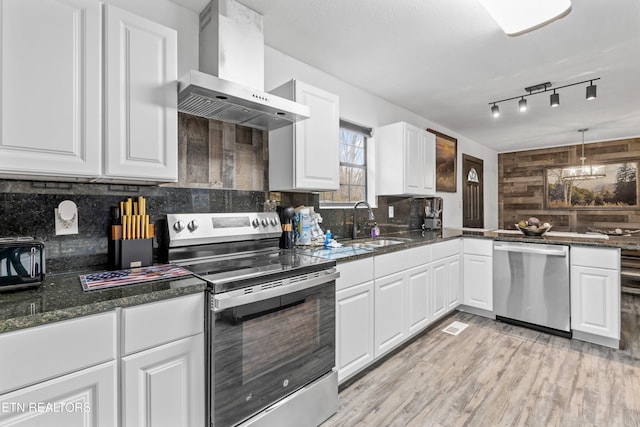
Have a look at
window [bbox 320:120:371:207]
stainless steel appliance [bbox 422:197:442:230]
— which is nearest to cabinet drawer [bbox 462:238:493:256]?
stainless steel appliance [bbox 422:197:442:230]

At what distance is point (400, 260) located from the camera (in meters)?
2.50

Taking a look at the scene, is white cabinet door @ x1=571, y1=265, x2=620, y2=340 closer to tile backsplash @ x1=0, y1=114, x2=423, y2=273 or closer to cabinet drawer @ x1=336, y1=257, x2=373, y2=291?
cabinet drawer @ x1=336, y1=257, x2=373, y2=291

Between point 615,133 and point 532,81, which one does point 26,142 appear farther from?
point 615,133

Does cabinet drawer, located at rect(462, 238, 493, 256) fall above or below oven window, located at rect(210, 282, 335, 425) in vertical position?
above

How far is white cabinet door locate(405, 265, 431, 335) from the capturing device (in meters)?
2.64

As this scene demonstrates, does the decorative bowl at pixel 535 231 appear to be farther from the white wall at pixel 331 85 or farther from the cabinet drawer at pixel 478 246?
the white wall at pixel 331 85

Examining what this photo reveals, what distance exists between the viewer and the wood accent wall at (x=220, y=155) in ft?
6.31

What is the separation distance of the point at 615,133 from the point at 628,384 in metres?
4.87

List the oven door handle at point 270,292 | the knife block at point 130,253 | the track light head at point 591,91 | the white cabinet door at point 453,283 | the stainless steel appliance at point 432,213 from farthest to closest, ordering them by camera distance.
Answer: the stainless steel appliance at point 432,213 < the white cabinet door at point 453,283 < the track light head at point 591,91 < the knife block at point 130,253 < the oven door handle at point 270,292

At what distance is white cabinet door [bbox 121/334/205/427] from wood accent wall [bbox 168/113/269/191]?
102 cm

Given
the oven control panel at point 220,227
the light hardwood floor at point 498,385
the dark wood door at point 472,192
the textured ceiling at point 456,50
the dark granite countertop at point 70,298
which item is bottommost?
the light hardwood floor at point 498,385

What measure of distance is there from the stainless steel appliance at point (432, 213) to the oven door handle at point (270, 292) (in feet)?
8.28

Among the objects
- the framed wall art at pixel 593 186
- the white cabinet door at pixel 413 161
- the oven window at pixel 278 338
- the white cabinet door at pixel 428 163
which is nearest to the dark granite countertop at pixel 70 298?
the oven window at pixel 278 338

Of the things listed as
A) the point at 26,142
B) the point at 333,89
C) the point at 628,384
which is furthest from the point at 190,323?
the point at 628,384
